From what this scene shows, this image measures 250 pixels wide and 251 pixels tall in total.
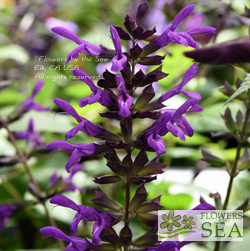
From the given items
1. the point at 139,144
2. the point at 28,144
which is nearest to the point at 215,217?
the point at 139,144

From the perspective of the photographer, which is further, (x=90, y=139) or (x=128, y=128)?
(x=90, y=139)

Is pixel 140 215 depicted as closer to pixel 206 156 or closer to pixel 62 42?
pixel 206 156

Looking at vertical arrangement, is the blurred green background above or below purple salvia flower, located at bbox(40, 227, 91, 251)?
above

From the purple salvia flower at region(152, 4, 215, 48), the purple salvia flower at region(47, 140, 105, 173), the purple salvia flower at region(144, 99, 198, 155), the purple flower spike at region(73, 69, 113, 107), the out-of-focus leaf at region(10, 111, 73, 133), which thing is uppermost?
the out-of-focus leaf at region(10, 111, 73, 133)

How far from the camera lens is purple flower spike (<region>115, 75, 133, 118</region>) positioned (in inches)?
22.8

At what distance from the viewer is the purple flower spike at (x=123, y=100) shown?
58 cm

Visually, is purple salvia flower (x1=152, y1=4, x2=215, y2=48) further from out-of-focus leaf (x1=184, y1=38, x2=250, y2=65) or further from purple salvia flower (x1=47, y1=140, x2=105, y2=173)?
purple salvia flower (x1=47, y1=140, x2=105, y2=173)

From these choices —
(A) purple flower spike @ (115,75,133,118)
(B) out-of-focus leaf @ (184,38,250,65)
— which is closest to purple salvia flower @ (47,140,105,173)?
(A) purple flower spike @ (115,75,133,118)

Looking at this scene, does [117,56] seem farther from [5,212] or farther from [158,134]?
[5,212]

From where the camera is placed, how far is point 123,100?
611 millimetres

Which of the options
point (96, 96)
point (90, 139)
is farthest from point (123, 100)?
point (90, 139)

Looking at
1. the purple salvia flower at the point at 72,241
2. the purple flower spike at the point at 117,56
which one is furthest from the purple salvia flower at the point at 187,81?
the purple salvia flower at the point at 72,241

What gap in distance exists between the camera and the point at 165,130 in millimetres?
637

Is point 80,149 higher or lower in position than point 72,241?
higher
